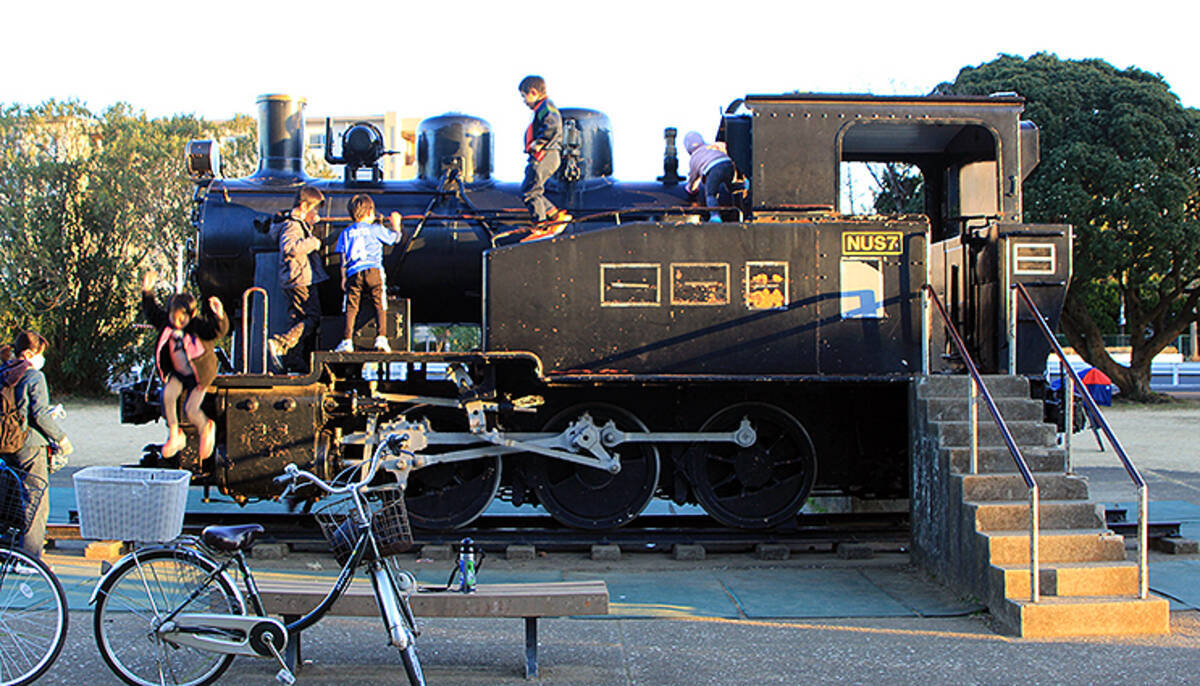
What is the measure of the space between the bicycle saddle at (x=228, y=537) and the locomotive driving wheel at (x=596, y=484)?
3.34m

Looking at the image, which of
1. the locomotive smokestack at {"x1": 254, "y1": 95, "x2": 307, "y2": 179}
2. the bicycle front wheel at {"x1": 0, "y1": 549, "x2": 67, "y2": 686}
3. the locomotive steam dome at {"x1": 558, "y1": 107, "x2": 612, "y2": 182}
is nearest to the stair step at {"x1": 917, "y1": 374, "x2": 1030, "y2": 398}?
the locomotive steam dome at {"x1": 558, "y1": 107, "x2": 612, "y2": 182}

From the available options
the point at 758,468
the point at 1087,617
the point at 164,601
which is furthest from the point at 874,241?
the point at 164,601

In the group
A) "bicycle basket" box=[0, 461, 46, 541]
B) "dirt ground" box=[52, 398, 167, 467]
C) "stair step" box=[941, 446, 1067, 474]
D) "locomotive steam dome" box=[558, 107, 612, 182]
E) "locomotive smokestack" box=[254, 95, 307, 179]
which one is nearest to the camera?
"bicycle basket" box=[0, 461, 46, 541]

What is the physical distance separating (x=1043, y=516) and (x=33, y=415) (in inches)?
246

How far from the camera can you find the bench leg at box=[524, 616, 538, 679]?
4.46 meters

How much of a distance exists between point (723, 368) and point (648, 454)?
102cm

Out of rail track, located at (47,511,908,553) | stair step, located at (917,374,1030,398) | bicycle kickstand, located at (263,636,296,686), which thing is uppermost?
stair step, located at (917,374,1030,398)

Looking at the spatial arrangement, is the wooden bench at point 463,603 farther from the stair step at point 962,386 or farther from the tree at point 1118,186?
the tree at point 1118,186

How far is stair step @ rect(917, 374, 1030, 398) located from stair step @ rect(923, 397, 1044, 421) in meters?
0.08

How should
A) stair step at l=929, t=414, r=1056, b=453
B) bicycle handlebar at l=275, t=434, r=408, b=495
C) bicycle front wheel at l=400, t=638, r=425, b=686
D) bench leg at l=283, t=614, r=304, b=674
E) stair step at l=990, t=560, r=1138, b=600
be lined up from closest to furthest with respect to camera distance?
bicycle front wheel at l=400, t=638, r=425, b=686 → bicycle handlebar at l=275, t=434, r=408, b=495 → bench leg at l=283, t=614, r=304, b=674 → stair step at l=990, t=560, r=1138, b=600 → stair step at l=929, t=414, r=1056, b=453

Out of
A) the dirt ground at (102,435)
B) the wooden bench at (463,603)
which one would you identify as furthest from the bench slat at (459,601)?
the dirt ground at (102,435)

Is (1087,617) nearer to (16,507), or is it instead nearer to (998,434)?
(998,434)

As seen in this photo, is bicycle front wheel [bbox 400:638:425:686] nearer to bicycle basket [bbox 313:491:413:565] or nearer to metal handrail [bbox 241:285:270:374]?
bicycle basket [bbox 313:491:413:565]

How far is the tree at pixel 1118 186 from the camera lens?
67.7ft
